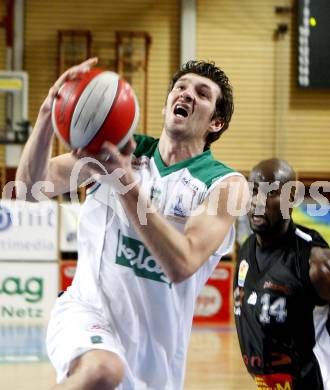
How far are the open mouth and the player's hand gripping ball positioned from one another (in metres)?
0.54

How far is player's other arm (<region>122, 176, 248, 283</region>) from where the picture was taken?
104 inches

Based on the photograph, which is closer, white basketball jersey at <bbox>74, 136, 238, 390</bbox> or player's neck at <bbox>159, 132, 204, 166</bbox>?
white basketball jersey at <bbox>74, 136, 238, 390</bbox>

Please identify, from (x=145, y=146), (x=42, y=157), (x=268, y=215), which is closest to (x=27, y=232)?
(x=268, y=215)

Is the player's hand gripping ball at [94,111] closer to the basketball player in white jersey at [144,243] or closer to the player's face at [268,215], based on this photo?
the basketball player in white jersey at [144,243]

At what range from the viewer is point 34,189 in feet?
10.8

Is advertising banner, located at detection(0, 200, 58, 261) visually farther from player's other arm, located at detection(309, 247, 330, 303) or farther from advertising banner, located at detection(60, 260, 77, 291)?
player's other arm, located at detection(309, 247, 330, 303)

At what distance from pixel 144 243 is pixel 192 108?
0.87 metres

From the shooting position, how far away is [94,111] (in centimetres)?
272

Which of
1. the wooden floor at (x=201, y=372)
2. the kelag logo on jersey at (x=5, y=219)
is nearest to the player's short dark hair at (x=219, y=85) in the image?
the wooden floor at (x=201, y=372)

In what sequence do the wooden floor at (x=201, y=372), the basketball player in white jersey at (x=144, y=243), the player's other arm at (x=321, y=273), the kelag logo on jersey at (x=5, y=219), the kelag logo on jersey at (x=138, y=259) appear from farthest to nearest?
1. the kelag logo on jersey at (x=5, y=219)
2. the wooden floor at (x=201, y=372)
3. the player's other arm at (x=321, y=273)
4. the kelag logo on jersey at (x=138, y=259)
5. the basketball player in white jersey at (x=144, y=243)

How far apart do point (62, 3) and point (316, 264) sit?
11.6 m

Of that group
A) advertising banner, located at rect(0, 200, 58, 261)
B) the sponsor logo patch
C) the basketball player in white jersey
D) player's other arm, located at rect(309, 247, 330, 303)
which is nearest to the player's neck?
the basketball player in white jersey

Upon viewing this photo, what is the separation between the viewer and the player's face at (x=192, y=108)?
3441 millimetres

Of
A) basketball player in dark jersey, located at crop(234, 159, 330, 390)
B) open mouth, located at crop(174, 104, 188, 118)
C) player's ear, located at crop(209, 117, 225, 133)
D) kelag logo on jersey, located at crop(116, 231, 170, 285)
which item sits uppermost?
open mouth, located at crop(174, 104, 188, 118)
